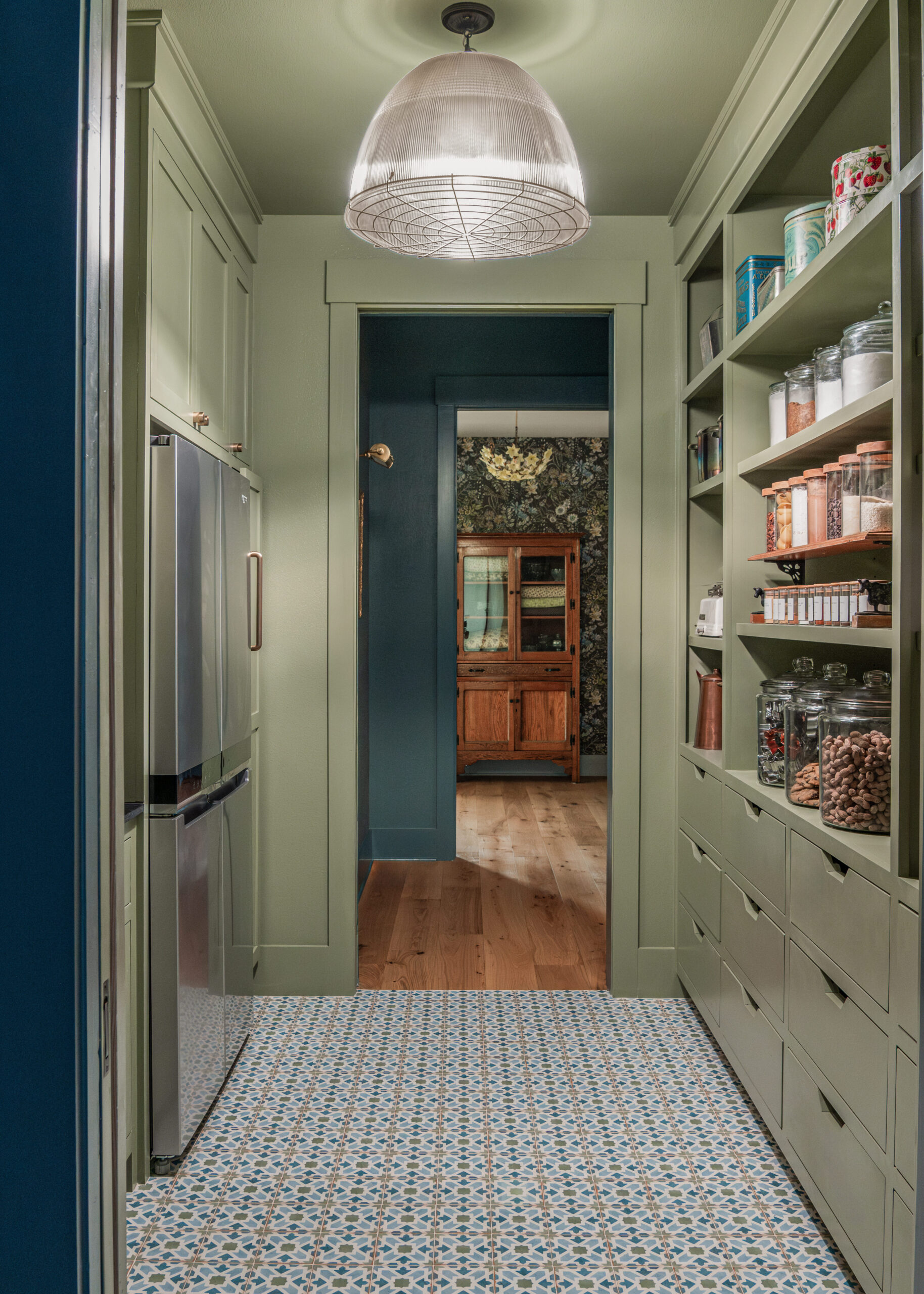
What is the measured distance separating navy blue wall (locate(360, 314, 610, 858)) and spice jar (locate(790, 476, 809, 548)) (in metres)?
2.71

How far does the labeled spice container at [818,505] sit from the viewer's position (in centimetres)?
207

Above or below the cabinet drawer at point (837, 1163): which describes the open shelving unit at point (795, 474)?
above

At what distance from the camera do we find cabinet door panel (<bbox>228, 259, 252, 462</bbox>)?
9.02 ft

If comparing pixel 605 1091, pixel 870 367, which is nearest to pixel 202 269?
pixel 870 367

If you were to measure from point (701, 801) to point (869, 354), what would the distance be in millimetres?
1451

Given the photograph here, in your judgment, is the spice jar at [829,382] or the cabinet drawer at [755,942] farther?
the cabinet drawer at [755,942]

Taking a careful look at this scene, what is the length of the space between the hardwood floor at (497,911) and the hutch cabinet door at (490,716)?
3.86 ft

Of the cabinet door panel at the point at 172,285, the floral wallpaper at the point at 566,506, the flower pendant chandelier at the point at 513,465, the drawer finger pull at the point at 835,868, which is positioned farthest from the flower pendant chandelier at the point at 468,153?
the floral wallpaper at the point at 566,506

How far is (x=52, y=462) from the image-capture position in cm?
73

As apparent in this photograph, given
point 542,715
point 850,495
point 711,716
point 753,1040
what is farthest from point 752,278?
point 542,715

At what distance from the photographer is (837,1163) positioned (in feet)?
5.67

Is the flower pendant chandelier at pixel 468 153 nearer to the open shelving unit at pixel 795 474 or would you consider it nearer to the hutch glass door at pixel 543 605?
the open shelving unit at pixel 795 474

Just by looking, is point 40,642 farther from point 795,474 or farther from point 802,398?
point 795,474

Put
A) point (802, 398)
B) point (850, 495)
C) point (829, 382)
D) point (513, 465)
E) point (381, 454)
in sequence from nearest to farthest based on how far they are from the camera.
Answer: point (850, 495)
point (829, 382)
point (802, 398)
point (381, 454)
point (513, 465)
